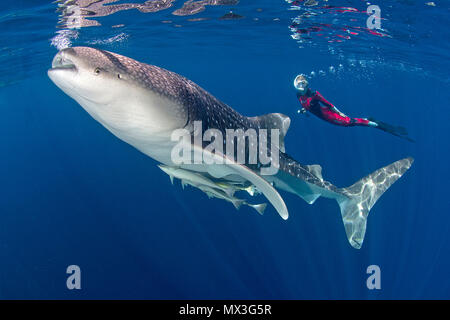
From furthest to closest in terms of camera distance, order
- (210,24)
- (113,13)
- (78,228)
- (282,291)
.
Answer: (210,24) → (78,228) → (113,13) → (282,291)

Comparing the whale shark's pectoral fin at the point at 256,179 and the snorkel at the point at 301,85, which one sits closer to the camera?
the whale shark's pectoral fin at the point at 256,179

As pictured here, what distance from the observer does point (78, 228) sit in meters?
15.6

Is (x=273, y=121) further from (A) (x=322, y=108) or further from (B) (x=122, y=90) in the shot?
(A) (x=322, y=108)

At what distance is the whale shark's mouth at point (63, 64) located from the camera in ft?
8.68

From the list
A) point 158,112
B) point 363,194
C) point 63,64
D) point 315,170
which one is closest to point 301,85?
point 363,194

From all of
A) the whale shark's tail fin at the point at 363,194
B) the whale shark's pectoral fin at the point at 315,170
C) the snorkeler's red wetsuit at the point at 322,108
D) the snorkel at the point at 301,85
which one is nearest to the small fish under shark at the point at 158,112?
the whale shark's pectoral fin at the point at 315,170

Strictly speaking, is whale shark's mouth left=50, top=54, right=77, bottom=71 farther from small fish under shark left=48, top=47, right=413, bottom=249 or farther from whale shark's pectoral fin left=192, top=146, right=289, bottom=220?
whale shark's pectoral fin left=192, top=146, right=289, bottom=220

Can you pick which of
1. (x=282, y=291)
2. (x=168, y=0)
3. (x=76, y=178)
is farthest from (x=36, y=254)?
(x=168, y=0)

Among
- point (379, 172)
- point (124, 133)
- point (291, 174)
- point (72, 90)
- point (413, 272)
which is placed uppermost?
point (72, 90)

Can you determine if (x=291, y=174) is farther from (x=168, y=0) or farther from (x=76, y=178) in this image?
(x=76, y=178)

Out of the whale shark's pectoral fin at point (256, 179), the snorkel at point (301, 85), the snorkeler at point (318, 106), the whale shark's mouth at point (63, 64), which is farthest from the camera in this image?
the snorkeler at point (318, 106)

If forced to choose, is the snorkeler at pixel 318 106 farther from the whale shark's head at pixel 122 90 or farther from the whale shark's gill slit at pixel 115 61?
the whale shark's gill slit at pixel 115 61
